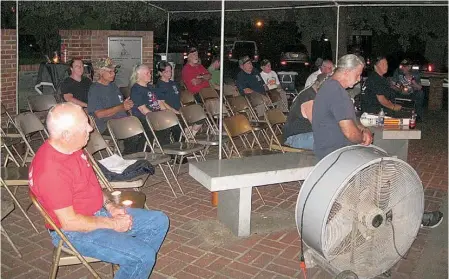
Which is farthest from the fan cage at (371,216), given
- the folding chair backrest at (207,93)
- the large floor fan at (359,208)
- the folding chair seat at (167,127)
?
the folding chair backrest at (207,93)

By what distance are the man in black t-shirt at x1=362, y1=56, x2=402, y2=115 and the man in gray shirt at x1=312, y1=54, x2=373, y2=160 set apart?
323cm

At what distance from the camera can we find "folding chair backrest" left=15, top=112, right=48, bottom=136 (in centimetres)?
526

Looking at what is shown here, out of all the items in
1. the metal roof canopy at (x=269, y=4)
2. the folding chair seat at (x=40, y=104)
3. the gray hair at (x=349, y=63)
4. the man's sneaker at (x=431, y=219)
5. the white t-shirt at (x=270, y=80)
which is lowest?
the man's sneaker at (x=431, y=219)

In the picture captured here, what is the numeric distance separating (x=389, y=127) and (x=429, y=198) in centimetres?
96

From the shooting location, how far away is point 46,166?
2.89 metres

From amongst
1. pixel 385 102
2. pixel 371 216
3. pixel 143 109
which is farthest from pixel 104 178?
pixel 385 102

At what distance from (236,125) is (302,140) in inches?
34.4

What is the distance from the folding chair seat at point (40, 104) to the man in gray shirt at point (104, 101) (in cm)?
145

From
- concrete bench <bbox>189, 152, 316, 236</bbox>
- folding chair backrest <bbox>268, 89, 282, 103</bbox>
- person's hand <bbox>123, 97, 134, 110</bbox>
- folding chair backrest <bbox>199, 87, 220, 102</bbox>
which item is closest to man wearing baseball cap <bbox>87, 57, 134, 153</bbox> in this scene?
person's hand <bbox>123, 97, 134, 110</bbox>

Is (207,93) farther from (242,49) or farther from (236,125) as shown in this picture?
(242,49)

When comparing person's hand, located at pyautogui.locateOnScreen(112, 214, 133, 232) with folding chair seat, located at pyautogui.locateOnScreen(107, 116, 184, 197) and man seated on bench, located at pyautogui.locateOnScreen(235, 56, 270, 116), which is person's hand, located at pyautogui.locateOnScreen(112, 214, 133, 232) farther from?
man seated on bench, located at pyautogui.locateOnScreen(235, 56, 270, 116)

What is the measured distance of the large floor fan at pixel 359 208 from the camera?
10.3 feet

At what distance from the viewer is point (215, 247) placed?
14.1ft

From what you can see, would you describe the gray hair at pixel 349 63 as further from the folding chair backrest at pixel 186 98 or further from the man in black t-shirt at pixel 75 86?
the folding chair backrest at pixel 186 98
